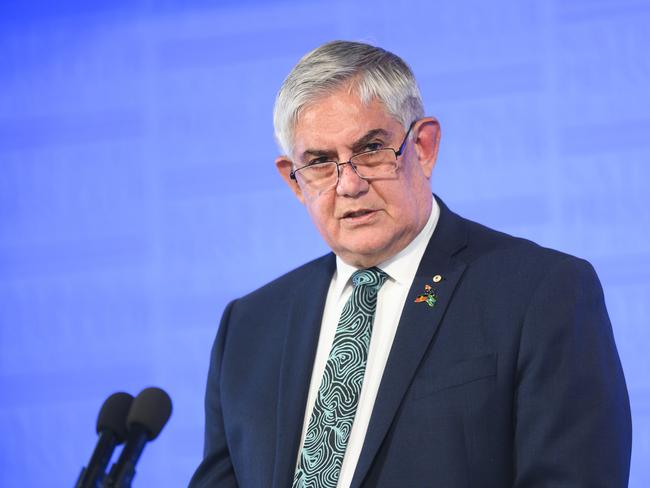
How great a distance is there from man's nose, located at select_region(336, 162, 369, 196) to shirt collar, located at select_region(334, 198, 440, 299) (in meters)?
0.22

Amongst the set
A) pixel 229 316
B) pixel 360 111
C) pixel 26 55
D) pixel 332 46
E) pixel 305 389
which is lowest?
pixel 305 389

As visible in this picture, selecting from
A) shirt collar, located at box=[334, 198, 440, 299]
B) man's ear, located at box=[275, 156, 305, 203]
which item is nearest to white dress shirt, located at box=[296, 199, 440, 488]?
shirt collar, located at box=[334, 198, 440, 299]

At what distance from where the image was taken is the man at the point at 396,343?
235 centimetres

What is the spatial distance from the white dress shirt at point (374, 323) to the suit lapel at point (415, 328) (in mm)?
45

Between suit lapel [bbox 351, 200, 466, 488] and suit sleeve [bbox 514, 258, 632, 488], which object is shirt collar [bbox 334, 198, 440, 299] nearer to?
suit lapel [bbox 351, 200, 466, 488]

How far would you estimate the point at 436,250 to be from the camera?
2729mm

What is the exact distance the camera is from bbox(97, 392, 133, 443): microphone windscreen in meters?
1.99

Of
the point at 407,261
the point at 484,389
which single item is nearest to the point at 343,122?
the point at 407,261

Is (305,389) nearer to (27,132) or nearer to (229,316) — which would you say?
(229,316)

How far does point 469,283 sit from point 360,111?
51 cm

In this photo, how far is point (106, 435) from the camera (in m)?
1.98

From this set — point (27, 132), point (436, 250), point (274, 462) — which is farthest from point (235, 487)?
point (27, 132)

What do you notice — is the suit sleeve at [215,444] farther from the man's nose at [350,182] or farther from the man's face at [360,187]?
the man's nose at [350,182]

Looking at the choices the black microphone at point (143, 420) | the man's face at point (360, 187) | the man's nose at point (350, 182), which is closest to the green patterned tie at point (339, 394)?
the man's face at point (360, 187)
